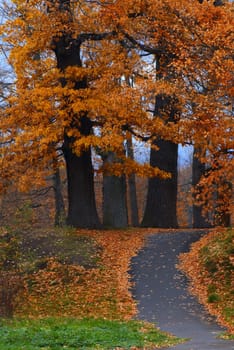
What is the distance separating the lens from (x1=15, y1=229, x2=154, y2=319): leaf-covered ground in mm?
16656

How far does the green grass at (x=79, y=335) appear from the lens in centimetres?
1127

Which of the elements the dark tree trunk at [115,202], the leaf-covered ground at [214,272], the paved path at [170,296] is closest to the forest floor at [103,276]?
the paved path at [170,296]

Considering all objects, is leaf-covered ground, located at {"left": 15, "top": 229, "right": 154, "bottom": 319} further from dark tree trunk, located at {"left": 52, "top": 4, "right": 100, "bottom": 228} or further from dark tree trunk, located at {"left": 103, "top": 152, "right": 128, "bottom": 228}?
dark tree trunk, located at {"left": 103, "top": 152, "right": 128, "bottom": 228}

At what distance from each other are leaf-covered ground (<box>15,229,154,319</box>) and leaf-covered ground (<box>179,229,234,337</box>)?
72.6 inches

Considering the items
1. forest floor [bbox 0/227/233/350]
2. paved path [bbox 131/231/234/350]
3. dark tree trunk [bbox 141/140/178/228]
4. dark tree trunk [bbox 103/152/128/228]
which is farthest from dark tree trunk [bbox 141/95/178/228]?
paved path [bbox 131/231/234/350]

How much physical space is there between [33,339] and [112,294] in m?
6.20

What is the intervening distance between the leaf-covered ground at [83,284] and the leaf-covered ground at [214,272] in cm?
184

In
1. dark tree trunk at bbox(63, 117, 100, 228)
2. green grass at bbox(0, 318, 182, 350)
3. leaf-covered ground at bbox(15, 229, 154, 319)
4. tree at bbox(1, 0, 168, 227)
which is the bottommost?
green grass at bbox(0, 318, 182, 350)

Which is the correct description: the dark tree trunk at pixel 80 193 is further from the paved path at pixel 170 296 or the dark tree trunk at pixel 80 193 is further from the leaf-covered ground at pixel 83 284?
the paved path at pixel 170 296

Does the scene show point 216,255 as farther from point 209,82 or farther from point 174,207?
point 174,207

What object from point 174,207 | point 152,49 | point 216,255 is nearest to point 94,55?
point 152,49

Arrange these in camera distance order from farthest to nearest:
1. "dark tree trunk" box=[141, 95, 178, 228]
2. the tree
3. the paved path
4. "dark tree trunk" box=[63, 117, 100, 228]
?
"dark tree trunk" box=[141, 95, 178, 228] → "dark tree trunk" box=[63, 117, 100, 228] → the tree → the paved path

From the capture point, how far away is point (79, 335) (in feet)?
39.8

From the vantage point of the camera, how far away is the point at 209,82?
1838 centimetres
